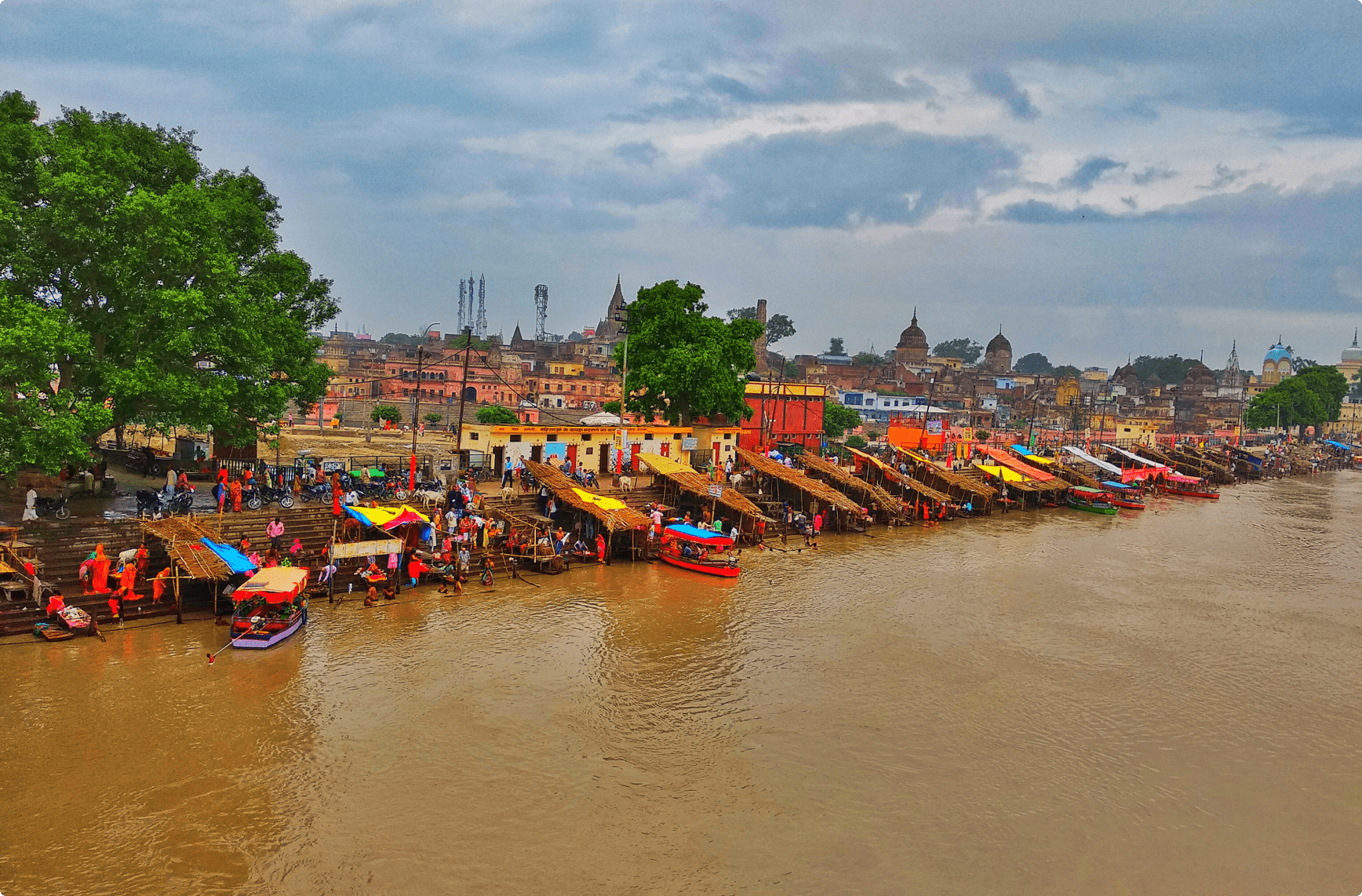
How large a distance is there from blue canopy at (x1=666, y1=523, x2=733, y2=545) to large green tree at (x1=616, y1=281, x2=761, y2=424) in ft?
40.2

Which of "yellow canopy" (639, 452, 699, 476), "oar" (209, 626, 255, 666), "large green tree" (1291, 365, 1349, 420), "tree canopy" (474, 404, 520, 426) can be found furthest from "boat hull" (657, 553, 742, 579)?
"large green tree" (1291, 365, 1349, 420)

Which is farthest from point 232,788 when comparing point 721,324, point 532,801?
point 721,324

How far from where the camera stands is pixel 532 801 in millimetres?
11430

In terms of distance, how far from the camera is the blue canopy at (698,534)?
24.9 metres

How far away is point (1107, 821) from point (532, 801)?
8098 mm

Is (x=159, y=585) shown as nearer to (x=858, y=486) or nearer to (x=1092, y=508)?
(x=858, y=486)

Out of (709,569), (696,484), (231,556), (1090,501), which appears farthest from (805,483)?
(231,556)

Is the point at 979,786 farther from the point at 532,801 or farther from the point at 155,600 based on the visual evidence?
the point at 155,600

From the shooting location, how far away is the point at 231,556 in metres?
17.6

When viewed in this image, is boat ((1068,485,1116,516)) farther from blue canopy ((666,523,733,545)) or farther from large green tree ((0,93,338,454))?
large green tree ((0,93,338,454))

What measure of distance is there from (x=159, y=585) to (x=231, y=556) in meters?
1.45

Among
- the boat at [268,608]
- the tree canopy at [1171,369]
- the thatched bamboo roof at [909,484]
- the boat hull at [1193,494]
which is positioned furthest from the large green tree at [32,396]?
the tree canopy at [1171,369]

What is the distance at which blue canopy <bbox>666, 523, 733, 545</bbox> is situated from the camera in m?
24.9

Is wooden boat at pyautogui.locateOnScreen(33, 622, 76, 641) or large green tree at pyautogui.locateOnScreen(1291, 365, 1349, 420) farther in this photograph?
large green tree at pyautogui.locateOnScreen(1291, 365, 1349, 420)
